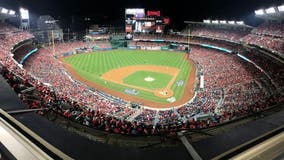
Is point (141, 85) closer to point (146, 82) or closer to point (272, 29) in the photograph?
point (146, 82)

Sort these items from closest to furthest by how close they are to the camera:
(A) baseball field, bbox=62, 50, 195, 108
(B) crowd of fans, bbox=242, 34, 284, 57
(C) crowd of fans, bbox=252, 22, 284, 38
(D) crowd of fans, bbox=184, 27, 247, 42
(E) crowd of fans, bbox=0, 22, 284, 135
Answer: (E) crowd of fans, bbox=0, 22, 284, 135 < (A) baseball field, bbox=62, 50, 195, 108 < (B) crowd of fans, bbox=242, 34, 284, 57 < (C) crowd of fans, bbox=252, 22, 284, 38 < (D) crowd of fans, bbox=184, 27, 247, 42

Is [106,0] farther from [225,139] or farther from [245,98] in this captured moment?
[225,139]

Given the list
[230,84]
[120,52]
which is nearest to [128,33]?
[120,52]

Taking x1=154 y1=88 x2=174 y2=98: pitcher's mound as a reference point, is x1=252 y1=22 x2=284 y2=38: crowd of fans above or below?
above

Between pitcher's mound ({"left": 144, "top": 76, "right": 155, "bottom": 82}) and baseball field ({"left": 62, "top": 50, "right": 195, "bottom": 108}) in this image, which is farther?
pitcher's mound ({"left": 144, "top": 76, "right": 155, "bottom": 82})

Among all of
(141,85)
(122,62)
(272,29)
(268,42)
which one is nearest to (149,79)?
(141,85)

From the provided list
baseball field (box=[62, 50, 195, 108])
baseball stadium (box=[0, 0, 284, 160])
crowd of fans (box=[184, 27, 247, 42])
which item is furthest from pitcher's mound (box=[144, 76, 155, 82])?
crowd of fans (box=[184, 27, 247, 42])

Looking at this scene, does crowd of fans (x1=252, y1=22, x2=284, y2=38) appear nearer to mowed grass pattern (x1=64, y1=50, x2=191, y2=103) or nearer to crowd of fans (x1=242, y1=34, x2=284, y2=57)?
crowd of fans (x1=242, y1=34, x2=284, y2=57)
